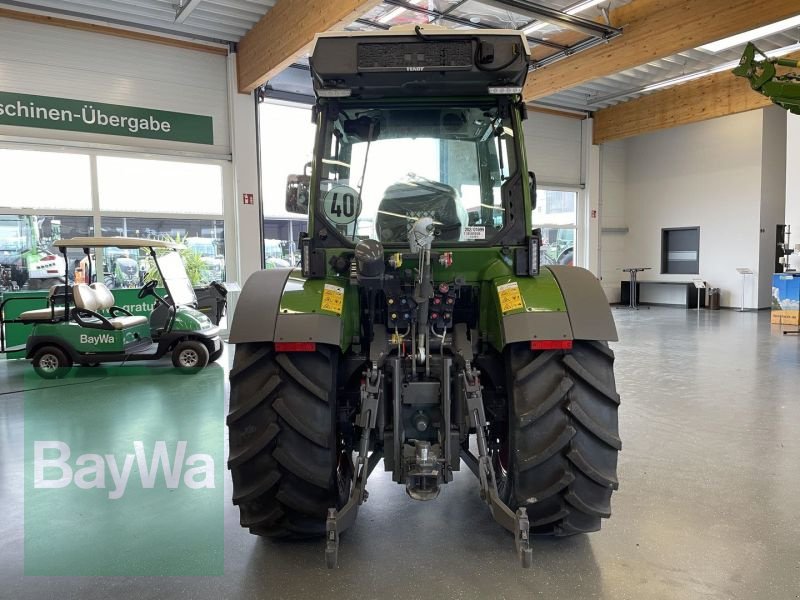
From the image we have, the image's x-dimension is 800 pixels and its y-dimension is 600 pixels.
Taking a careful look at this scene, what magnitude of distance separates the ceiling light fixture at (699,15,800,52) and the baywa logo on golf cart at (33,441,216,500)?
Result: 31.5 feet

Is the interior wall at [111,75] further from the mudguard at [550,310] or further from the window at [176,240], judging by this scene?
the mudguard at [550,310]

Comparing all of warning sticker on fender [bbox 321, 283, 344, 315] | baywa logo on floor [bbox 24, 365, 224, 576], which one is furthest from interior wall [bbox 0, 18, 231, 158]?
warning sticker on fender [bbox 321, 283, 344, 315]

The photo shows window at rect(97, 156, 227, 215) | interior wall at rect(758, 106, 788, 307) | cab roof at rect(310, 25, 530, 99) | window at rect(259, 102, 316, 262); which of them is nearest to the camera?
cab roof at rect(310, 25, 530, 99)

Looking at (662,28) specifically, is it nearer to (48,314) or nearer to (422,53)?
(422,53)

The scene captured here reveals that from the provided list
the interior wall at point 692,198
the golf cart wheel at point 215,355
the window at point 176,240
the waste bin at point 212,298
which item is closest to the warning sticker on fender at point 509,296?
the golf cart wheel at point 215,355

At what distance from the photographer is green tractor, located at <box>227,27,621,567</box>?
2346 millimetres

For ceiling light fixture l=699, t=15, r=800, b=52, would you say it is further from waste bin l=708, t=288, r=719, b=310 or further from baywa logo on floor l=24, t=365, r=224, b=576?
baywa logo on floor l=24, t=365, r=224, b=576

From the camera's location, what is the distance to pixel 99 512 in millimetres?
3004

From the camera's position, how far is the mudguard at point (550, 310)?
238 cm

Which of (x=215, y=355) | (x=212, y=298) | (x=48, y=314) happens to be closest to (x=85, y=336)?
(x=48, y=314)

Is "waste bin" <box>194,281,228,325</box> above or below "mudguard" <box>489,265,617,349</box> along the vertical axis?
below

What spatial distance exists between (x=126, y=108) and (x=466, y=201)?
838cm

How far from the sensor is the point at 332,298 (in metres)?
2.56

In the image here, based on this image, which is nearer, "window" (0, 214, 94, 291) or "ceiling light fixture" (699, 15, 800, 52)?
"window" (0, 214, 94, 291)
